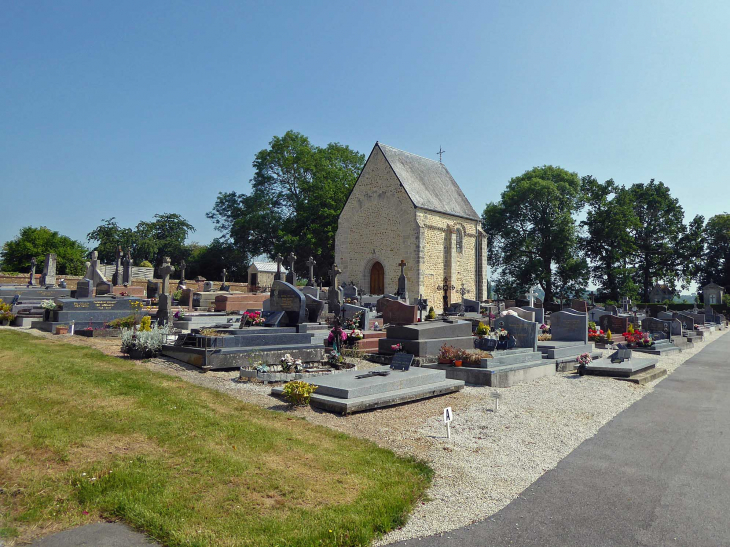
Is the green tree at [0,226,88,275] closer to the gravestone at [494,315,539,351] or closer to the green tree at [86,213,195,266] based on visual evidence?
the green tree at [86,213,195,266]

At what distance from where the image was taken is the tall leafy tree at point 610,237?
139ft

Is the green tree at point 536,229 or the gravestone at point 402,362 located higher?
the green tree at point 536,229

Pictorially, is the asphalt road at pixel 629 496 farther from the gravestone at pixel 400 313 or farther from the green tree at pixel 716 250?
the green tree at pixel 716 250

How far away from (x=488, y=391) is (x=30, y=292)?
19.1 meters

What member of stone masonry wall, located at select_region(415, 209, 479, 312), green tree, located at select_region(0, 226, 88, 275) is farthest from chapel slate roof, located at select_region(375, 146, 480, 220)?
green tree, located at select_region(0, 226, 88, 275)

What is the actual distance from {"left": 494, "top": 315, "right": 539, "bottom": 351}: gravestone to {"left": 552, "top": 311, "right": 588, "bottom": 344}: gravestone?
3.00 metres

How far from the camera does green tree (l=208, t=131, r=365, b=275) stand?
38.1m

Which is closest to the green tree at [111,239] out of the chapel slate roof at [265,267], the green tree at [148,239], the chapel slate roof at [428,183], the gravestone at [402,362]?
the green tree at [148,239]

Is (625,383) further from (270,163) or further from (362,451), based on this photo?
(270,163)

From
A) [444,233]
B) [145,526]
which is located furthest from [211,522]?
[444,233]

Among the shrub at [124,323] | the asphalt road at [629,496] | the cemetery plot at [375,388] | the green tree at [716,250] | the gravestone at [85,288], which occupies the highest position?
the green tree at [716,250]

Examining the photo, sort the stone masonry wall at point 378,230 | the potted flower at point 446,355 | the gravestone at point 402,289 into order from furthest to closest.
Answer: the stone masonry wall at point 378,230 → the gravestone at point 402,289 → the potted flower at point 446,355

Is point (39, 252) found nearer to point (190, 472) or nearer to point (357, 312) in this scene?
point (357, 312)

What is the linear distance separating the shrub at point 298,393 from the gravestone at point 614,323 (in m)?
16.9
